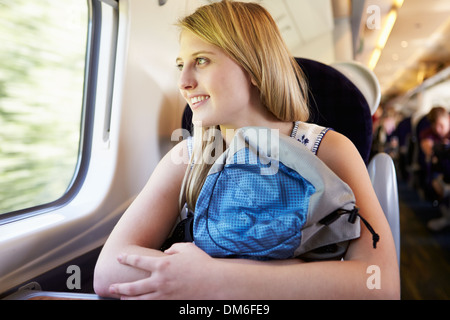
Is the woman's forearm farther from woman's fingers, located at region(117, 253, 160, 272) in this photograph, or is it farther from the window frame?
the window frame

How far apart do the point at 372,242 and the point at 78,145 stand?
1.25 metres

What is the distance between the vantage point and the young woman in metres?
0.71

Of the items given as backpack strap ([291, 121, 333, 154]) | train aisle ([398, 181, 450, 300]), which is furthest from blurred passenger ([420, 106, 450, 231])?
backpack strap ([291, 121, 333, 154])

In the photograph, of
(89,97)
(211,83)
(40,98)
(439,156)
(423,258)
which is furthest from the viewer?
(439,156)

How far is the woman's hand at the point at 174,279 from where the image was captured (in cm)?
71

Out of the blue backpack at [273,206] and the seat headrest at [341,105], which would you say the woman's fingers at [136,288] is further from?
the seat headrest at [341,105]

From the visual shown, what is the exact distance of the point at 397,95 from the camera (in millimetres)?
15805

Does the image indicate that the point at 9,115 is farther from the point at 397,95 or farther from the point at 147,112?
the point at 397,95

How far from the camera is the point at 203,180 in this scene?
40.1 inches

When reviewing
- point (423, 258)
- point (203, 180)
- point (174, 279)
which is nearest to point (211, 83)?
point (203, 180)

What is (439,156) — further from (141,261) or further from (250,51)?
(141,261)

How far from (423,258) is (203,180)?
3.13 metres

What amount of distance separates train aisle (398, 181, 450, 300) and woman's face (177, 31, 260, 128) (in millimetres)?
2242

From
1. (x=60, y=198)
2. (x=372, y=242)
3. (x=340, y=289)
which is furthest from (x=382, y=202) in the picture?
(x=60, y=198)
